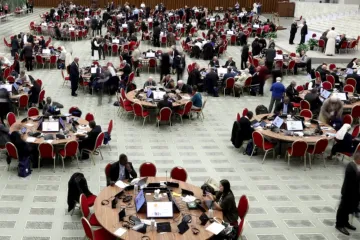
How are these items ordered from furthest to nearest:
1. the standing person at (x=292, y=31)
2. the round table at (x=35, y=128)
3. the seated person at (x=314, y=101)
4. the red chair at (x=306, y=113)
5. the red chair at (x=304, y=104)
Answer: the standing person at (x=292, y=31) → the seated person at (x=314, y=101) → the red chair at (x=304, y=104) → the red chair at (x=306, y=113) → the round table at (x=35, y=128)

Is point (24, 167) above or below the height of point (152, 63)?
below

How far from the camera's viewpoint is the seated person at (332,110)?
13219 mm

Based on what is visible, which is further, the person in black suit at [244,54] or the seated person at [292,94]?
the person in black suit at [244,54]

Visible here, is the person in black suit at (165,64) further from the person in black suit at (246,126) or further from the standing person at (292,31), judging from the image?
the standing person at (292,31)

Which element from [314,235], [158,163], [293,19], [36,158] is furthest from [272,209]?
[293,19]

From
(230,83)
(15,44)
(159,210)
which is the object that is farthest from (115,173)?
(15,44)

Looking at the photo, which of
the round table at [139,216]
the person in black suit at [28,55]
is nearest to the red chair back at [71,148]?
the round table at [139,216]

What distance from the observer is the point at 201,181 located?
36.0 ft

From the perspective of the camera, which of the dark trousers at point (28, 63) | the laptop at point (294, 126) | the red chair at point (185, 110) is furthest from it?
the dark trousers at point (28, 63)

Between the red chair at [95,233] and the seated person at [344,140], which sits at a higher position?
the seated person at [344,140]

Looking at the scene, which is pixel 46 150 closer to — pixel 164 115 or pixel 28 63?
pixel 164 115

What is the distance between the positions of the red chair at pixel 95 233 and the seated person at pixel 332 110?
839 cm

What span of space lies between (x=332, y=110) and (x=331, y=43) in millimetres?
12800

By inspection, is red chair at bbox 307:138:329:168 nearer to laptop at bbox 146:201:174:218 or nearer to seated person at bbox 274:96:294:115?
seated person at bbox 274:96:294:115
